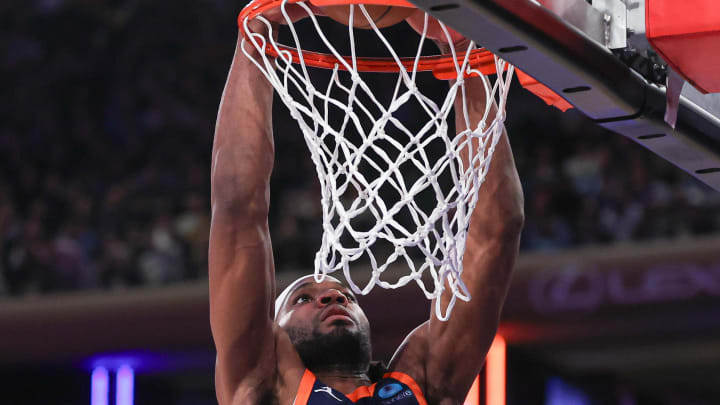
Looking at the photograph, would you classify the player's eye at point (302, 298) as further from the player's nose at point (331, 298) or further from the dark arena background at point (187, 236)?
the dark arena background at point (187, 236)

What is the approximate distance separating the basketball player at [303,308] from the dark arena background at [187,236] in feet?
7.95

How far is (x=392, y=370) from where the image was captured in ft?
9.77

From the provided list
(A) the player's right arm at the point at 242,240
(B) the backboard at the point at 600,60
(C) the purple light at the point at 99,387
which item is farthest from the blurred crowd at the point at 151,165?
(B) the backboard at the point at 600,60

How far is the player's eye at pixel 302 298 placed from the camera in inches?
118

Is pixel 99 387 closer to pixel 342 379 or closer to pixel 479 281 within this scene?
pixel 342 379

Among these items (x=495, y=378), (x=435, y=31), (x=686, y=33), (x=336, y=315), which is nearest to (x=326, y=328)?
(x=336, y=315)

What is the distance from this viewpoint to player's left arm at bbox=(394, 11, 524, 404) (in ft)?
9.59

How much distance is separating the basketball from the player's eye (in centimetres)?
84

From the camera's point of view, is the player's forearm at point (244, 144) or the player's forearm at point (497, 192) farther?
the player's forearm at point (497, 192)

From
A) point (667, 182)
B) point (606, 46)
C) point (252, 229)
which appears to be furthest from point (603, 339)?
point (606, 46)

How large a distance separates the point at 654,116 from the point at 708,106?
10.1 inches

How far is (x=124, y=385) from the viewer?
21.1 ft

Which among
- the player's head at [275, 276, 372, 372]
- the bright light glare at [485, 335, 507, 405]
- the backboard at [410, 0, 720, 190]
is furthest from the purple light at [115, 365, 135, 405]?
the backboard at [410, 0, 720, 190]

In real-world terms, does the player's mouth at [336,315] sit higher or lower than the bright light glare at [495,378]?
higher
